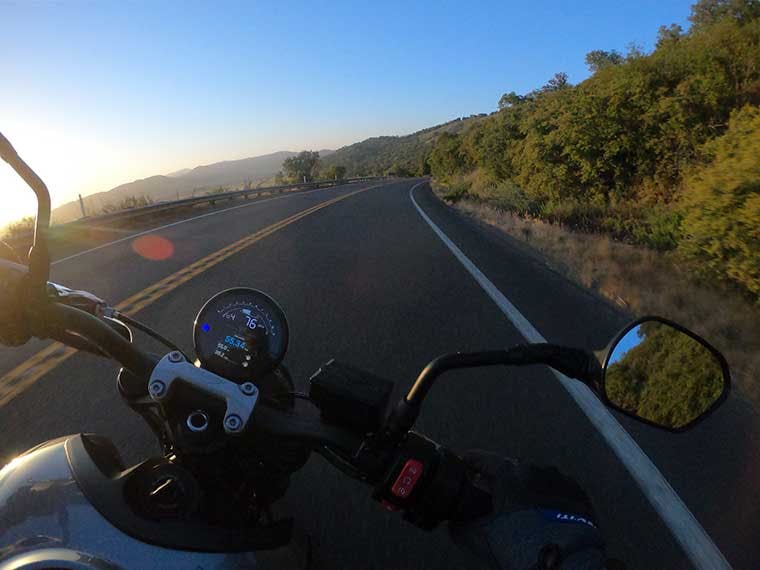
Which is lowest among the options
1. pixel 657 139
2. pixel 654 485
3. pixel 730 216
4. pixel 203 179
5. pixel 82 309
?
pixel 203 179

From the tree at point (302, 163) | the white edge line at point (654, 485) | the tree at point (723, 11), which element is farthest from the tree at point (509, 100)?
the tree at point (302, 163)

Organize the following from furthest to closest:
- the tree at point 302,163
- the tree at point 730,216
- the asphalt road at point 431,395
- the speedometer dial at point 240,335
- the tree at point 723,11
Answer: the tree at point 302,163
the tree at point 723,11
the tree at point 730,216
the asphalt road at point 431,395
the speedometer dial at point 240,335

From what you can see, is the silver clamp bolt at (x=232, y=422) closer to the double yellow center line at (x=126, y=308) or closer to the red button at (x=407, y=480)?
the red button at (x=407, y=480)

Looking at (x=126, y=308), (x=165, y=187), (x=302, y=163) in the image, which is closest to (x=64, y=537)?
(x=126, y=308)

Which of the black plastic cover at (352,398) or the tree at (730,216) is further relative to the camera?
the tree at (730,216)

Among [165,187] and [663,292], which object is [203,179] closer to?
[165,187]

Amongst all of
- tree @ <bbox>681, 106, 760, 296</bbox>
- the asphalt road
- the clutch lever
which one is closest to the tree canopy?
tree @ <bbox>681, 106, 760, 296</bbox>

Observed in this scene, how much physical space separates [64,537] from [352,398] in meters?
0.82

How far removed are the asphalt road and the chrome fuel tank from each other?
135cm

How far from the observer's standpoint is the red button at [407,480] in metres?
1.57

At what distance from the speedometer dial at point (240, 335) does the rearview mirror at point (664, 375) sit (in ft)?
3.73

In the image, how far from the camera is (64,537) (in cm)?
151

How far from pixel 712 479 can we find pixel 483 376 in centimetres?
183

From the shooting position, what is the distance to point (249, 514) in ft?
6.32
